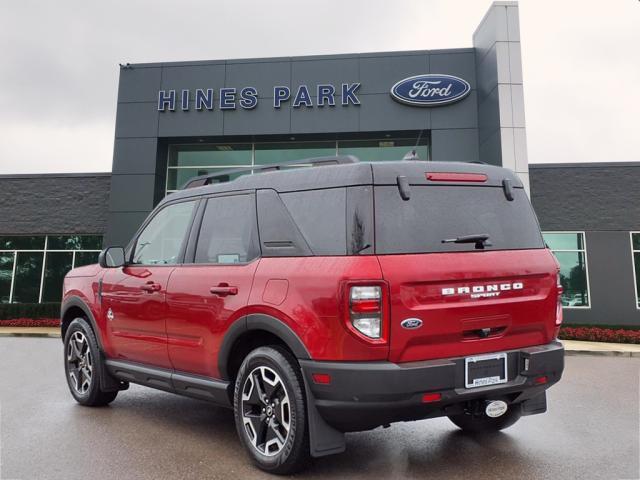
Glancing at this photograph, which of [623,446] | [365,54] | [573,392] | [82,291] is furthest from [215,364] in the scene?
[365,54]

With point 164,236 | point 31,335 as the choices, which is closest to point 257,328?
point 164,236

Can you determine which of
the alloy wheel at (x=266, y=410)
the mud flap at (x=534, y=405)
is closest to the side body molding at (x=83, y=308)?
the alloy wheel at (x=266, y=410)

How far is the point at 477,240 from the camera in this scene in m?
3.54

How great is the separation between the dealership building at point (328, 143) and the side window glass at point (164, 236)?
43.9ft

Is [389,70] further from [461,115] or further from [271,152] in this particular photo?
[271,152]

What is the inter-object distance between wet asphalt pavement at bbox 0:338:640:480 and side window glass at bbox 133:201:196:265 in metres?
1.56

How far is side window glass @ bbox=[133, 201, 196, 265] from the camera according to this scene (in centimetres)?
475

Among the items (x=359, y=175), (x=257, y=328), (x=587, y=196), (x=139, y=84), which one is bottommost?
(x=257, y=328)

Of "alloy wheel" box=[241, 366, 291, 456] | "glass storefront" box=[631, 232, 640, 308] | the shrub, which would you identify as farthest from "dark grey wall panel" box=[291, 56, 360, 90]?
"alloy wheel" box=[241, 366, 291, 456]

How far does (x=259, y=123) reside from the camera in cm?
1905

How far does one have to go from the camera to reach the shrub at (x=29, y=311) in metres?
19.0

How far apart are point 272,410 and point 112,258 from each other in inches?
105

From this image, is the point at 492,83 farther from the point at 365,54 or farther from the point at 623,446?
the point at 623,446

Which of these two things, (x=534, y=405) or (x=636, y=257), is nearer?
(x=534, y=405)
